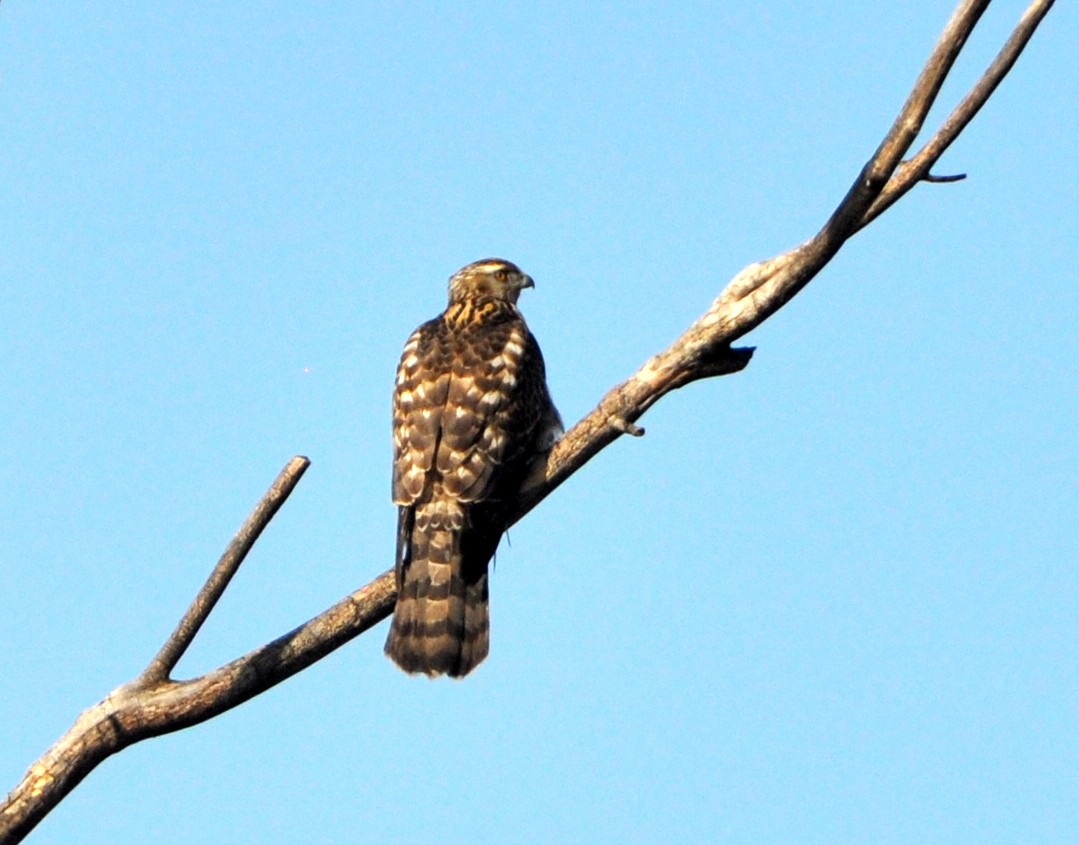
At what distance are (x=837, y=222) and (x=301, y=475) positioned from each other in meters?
2.10

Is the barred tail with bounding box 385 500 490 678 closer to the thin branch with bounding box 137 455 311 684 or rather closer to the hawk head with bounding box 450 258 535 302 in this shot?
the thin branch with bounding box 137 455 311 684

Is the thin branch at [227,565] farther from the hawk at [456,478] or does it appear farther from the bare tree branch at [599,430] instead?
the hawk at [456,478]

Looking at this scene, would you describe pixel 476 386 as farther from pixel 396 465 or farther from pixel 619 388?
pixel 619 388

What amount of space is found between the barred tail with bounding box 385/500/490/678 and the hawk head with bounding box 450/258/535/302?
7.67 feet

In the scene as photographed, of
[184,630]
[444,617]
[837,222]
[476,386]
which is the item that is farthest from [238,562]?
[837,222]

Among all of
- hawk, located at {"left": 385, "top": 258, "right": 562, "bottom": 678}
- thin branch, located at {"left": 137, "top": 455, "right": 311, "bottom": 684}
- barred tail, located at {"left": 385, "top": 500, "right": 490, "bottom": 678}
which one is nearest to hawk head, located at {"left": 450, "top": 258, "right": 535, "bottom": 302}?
hawk, located at {"left": 385, "top": 258, "right": 562, "bottom": 678}

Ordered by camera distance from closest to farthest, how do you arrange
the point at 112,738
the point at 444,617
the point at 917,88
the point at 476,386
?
1. the point at 917,88
2. the point at 112,738
3. the point at 444,617
4. the point at 476,386

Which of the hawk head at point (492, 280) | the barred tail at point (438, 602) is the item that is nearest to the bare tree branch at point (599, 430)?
the barred tail at point (438, 602)

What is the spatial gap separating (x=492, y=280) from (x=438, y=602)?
107 inches

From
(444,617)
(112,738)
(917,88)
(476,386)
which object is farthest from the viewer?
(476,386)

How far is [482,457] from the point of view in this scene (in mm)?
6875

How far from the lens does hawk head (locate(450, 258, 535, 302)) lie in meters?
8.95

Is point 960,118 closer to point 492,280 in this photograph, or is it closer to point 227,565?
point 227,565

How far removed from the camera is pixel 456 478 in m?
6.84
